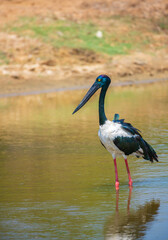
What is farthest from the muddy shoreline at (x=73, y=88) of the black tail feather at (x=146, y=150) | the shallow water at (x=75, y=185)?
the black tail feather at (x=146, y=150)

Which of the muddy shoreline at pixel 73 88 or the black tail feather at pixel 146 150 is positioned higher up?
the black tail feather at pixel 146 150

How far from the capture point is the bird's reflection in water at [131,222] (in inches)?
210

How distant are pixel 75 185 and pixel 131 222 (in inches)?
67.9

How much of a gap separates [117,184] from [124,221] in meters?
1.25

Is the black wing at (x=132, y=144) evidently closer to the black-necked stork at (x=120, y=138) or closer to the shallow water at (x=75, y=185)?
the black-necked stork at (x=120, y=138)

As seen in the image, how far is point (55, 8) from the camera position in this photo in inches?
1296

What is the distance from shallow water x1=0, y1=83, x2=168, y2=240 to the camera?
5.59 meters

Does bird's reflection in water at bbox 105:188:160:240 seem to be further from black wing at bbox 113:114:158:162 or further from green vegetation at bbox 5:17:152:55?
green vegetation at bbox 5:17:152:55

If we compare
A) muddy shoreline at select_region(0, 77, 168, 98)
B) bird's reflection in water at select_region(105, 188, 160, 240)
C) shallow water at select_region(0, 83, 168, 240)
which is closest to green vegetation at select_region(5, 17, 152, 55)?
muddy shoreline at select_region(0, 77, 168, 98)

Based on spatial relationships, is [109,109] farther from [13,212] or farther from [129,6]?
[129,6]

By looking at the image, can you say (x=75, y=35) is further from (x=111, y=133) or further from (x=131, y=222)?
(x=131, y=222)

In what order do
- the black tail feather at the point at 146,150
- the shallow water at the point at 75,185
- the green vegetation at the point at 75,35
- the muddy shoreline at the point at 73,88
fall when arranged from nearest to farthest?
the shallow water at the point at 75,185
the black tail feather at the point at 146,150
the muddy shoreline at the point at 73,88
the green vegetation at the point at 75,35

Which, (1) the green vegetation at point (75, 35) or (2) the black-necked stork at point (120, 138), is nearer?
(2) the black-necked stork at point (120, 138)

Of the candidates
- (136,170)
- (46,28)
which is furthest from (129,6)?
(136,170)
